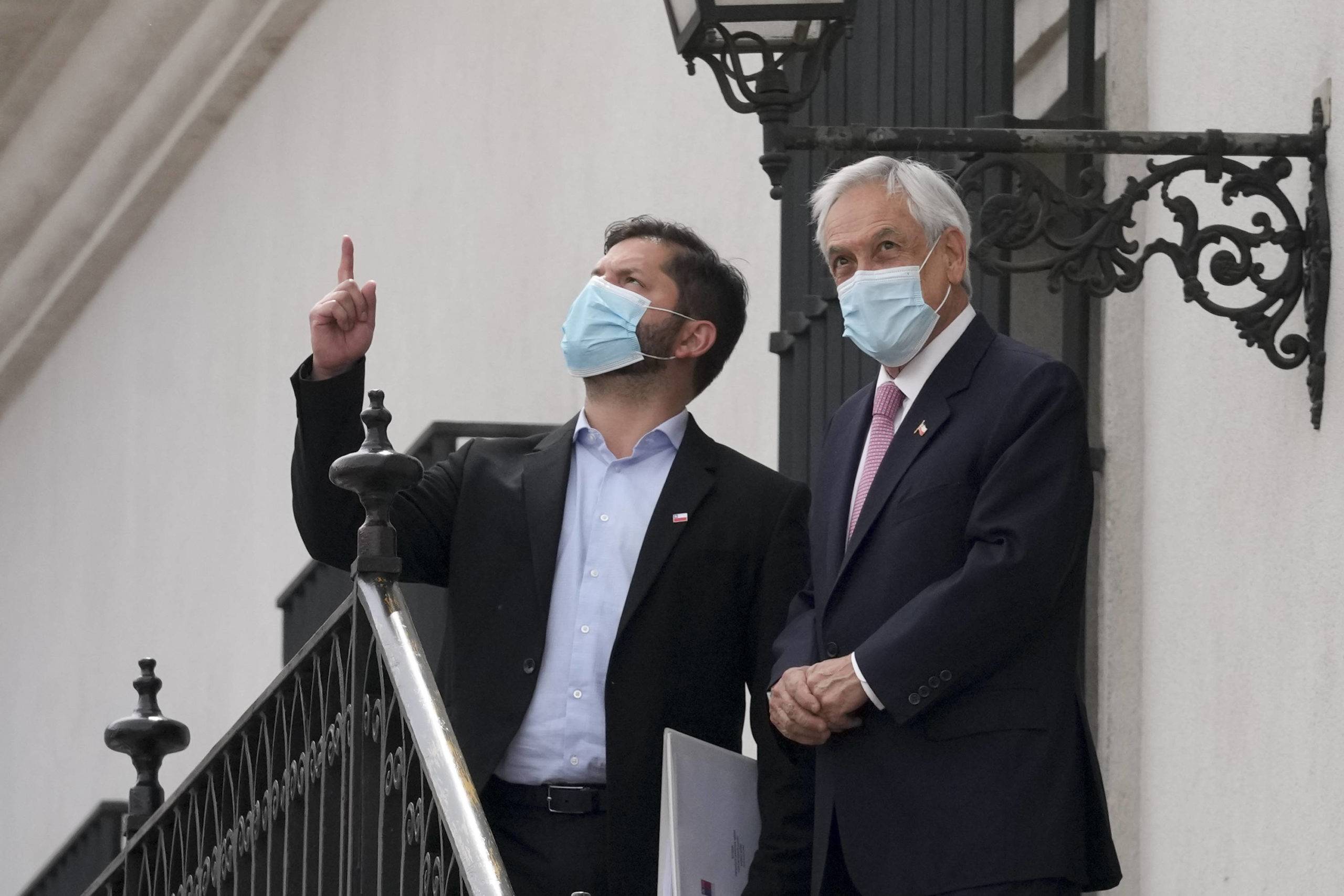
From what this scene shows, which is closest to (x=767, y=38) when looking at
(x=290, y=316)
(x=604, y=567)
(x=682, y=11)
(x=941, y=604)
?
(x=682, y=11)

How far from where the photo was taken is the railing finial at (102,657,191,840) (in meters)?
4.54

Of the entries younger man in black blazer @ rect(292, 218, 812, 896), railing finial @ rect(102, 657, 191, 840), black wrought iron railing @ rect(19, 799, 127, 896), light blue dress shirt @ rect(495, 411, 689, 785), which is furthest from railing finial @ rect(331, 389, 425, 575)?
black wrought iron railing @ rect(19, 799, 127, 896)

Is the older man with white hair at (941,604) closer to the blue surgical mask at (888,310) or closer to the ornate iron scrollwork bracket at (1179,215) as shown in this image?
the blue surgical mask at (888,310)

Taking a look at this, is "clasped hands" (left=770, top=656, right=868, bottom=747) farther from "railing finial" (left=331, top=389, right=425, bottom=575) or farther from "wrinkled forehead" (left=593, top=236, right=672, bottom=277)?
"wrinkled forehead" (left=593, top=236, right=672, bottom=277)

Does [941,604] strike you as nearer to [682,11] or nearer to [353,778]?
[353,778]

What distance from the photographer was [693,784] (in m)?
3.22

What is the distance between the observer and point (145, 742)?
4.58 m

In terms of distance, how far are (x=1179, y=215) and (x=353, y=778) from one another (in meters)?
1.58

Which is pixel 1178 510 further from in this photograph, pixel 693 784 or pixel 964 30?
pixel 693 784

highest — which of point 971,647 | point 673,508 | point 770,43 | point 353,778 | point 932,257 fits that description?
point 770,43

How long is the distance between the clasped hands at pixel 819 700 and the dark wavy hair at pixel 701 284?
903mm

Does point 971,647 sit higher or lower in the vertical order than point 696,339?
lower

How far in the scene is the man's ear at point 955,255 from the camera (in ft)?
10.7

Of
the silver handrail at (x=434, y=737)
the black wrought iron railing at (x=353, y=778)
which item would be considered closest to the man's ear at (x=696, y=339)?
the black wrought iron railing at (x=353, y=778)
